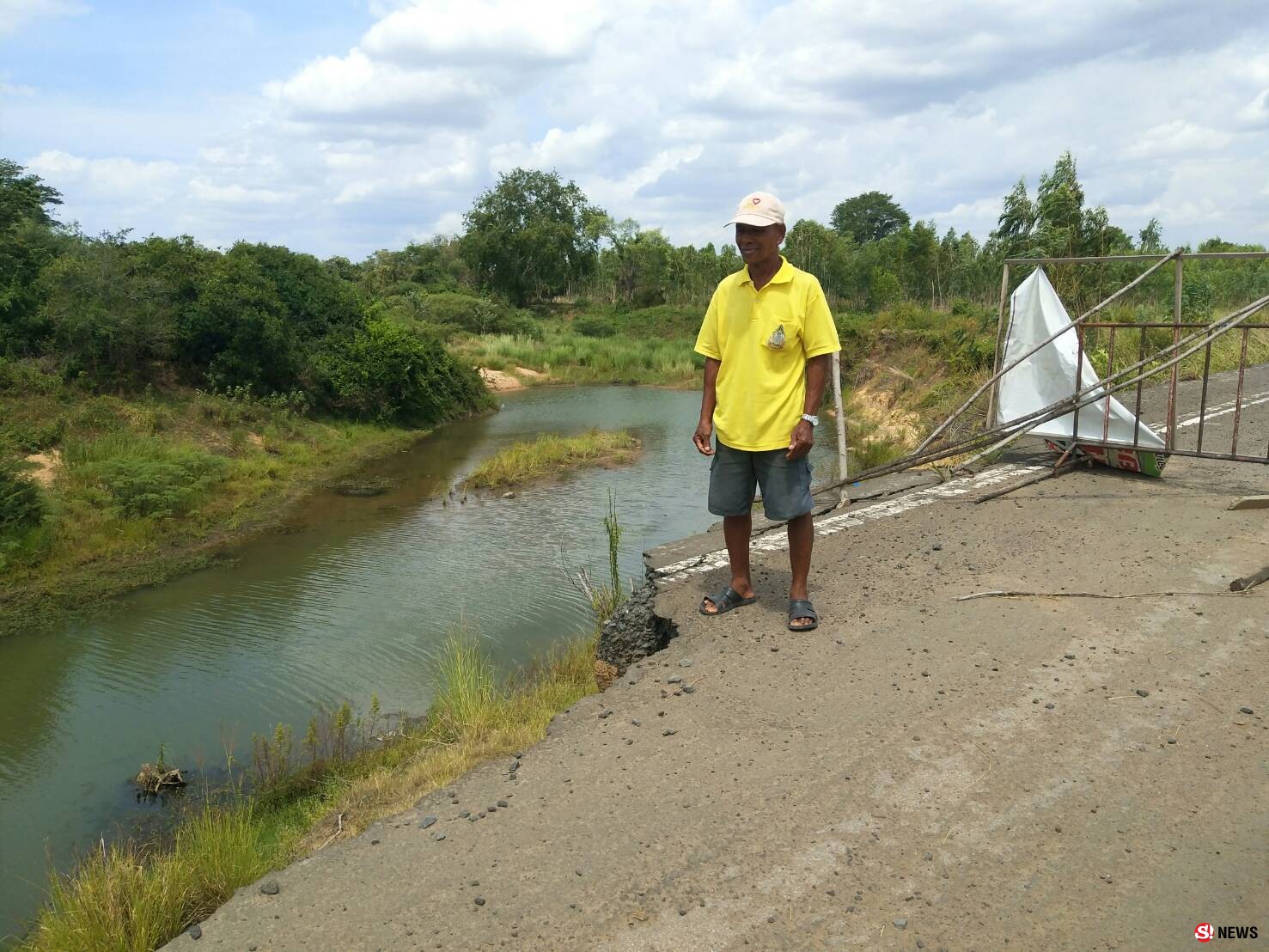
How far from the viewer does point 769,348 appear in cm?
457

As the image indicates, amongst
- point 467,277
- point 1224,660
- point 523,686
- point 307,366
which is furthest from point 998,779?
point 467,277

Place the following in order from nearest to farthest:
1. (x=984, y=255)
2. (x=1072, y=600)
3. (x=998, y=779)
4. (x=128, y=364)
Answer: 1. (x=998, y=779)
2. (x=1072, y=600)
3. (x=128, y=364)
4. (x=984, y=255)

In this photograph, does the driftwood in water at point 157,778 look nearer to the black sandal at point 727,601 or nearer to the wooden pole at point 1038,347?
the black sandal at point 727,601

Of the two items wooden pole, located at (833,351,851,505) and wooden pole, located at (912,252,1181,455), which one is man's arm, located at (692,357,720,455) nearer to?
wooden pole, located at (833,351,851,505)

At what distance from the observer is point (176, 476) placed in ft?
44.8

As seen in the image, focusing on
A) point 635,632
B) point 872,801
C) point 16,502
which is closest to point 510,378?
point 16,502

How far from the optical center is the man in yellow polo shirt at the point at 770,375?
4.53 meters

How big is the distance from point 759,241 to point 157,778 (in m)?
5.21

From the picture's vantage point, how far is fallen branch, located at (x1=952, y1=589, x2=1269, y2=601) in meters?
4.96

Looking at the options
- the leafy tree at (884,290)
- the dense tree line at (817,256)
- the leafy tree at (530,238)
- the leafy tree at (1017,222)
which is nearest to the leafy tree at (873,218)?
the dense tree line at (817,256)

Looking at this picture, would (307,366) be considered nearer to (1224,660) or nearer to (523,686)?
(523,686)

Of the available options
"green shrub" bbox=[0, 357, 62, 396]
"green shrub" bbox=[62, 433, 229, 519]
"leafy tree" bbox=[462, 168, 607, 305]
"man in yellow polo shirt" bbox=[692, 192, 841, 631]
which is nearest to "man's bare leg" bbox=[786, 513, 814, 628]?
"man in yellow polo shirt" bbox=[692, 192, 841, 631]

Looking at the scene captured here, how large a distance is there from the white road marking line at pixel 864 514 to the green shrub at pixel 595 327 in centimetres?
4232

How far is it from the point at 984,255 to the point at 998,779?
32.8 meters
